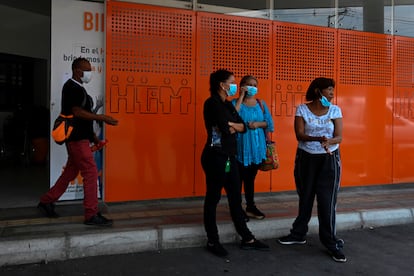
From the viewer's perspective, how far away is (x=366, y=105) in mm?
7855

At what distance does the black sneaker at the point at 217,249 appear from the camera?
477cm

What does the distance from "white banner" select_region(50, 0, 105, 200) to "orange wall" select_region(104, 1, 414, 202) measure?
0.66ft

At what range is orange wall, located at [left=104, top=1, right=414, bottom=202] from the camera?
20.4 feet

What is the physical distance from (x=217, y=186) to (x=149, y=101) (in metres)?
2.15

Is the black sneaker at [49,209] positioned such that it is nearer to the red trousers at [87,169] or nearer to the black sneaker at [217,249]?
the red trousers at [87,169]

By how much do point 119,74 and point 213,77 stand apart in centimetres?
188

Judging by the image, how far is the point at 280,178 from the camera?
7.31 meters

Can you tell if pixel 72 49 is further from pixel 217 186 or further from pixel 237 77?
pixel 217 186

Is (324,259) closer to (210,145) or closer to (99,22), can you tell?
(210,145)

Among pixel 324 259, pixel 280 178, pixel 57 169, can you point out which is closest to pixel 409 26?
pixel 280 178

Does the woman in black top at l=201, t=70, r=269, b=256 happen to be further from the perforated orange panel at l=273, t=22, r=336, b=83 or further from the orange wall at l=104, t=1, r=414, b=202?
the perforated orange panel at l=273, t=22, r=336, b=83

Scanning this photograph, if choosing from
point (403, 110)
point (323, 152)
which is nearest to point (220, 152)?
point (323, 152)

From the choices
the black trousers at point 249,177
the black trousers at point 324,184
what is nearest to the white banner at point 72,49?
the black trousers at point 249,177

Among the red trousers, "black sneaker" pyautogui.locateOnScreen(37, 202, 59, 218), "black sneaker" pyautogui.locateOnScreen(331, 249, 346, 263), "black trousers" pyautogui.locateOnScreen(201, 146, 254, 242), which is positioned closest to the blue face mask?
"black trousers" pyautogui.locateOnScreen(201, 146, 254, 242)
